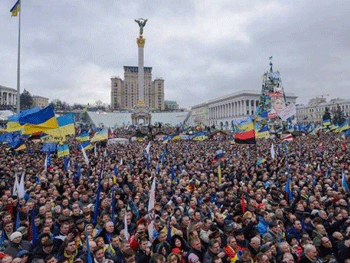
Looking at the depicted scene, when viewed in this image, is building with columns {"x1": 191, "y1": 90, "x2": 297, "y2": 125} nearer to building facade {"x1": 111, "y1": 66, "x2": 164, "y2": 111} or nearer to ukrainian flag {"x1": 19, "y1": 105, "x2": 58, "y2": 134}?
building facade {"x1": 111, "y1": 66, "x2": 164, "y2": 111}

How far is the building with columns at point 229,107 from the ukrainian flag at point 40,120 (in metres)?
74.0

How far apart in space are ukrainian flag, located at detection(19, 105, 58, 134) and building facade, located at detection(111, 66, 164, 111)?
5353 inches

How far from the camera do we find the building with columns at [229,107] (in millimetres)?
93750

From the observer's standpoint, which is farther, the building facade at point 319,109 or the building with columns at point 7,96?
the building facade at point 319,109

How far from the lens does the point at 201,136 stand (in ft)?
99.7

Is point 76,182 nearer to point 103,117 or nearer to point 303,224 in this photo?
point 303,224

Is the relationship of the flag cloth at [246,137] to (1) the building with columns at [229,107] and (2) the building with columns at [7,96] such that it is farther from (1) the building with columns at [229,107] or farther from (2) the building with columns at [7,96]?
(2) the building with columns at [7,96]

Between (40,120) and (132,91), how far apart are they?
14821cm

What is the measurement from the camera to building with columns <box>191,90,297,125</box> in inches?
3691

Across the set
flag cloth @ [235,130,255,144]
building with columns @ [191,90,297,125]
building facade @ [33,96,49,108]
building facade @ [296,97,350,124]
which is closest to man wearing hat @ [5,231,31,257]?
flag cloth @ [235,130,255,144]

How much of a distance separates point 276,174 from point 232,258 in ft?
29.2

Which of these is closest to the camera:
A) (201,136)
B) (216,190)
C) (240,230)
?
(240,230)

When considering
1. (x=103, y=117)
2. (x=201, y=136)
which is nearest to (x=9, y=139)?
(x=201, y=136)

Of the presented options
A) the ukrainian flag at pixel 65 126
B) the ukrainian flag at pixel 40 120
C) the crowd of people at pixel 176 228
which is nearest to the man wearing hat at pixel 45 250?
the crowd of people at pixel 176 228
